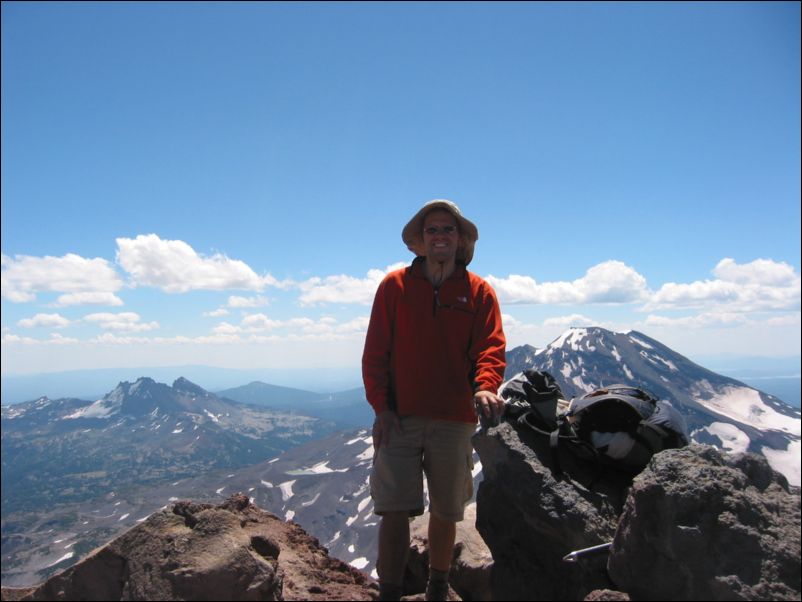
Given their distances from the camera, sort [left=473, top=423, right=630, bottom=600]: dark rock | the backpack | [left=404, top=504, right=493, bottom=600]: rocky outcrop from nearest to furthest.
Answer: [left=473, top=423, right=630, bottom=600]: dark rock
the backpack
[left=404, top=504, right=493, bottom=600]: rocky outcrop

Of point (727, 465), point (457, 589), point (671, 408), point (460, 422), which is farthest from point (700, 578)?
point (457, 589)

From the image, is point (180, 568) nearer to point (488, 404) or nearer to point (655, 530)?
point (488, 404)

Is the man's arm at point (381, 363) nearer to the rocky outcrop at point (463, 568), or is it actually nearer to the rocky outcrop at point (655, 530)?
the rocky outcrop at point (655, 530)

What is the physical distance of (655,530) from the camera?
4934mm

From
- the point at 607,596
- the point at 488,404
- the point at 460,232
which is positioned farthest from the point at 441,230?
the point at 607,596

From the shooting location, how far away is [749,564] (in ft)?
14.5

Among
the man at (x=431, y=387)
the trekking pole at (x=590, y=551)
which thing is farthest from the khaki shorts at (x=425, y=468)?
the trekking pole at (x=590, y=551)

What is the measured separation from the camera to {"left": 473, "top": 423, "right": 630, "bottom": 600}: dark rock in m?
6.33

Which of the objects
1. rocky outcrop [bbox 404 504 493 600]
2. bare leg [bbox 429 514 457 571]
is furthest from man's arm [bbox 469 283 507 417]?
rocky outcrop [bbox 404 504 493 600]

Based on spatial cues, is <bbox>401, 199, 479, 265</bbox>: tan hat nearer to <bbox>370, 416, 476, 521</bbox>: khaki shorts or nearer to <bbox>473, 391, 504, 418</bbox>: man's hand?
<bbox>473, 391, 504, 418</bbox>: man's hand

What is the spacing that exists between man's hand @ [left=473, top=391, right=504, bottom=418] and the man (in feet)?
0.04

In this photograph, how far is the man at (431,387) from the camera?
5637mm

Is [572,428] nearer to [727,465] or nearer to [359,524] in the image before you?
[727,465]

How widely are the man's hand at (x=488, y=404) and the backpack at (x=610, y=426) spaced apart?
235cm
